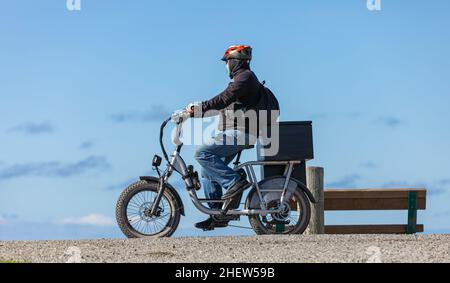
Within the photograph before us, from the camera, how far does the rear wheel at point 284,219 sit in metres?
9.93

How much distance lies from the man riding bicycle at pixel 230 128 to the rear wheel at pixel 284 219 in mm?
446

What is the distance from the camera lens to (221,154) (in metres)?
9.57

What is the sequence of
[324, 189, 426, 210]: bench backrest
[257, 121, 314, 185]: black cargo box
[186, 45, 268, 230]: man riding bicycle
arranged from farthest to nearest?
[324, 189, 426, 210]: bench backrest → [257, 121, 314, 185]: black cargo box → [186, 45, 268, 230]: man riding bicycle

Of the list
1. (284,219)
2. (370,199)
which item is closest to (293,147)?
(284,219)

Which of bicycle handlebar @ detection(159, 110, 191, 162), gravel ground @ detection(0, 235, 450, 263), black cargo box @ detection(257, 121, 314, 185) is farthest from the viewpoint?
black cargo box @ detection(257, 121, 314, 185)

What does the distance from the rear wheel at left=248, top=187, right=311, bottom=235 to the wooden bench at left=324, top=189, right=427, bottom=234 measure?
2752mm

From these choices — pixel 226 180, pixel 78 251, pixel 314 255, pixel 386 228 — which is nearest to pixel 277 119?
pixel 226 180

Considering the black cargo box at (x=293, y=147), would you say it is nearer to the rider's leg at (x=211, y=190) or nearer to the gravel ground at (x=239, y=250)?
the rider's leg at (x=211, y=190)

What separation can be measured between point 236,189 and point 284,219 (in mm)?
785

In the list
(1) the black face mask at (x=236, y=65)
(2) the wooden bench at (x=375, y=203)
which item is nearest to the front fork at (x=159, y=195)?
(1) the black face mask at (x=236, y=65)

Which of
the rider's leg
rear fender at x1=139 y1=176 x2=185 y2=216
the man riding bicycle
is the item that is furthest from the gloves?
rear fender at x1=139 y1=176 x2=185 y2=216

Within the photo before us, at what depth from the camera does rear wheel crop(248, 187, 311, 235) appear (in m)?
9.93

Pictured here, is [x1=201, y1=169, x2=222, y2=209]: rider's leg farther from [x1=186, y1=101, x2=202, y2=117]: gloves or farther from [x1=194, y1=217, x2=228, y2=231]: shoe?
[x1=186, y1=101, x2=202, y2=117]: gloves

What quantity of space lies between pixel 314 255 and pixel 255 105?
244 centimetres
